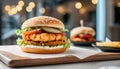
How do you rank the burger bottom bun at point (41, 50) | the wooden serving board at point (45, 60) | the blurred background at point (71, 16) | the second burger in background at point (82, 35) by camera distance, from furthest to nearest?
1. the blurred background at point (71, 16)
2. the second burger in background at point (82, 35)
3. the burger bottom bun at point (41, 50)
4. the wooden serving board at point (45, 60)


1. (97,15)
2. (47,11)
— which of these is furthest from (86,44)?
(97,15)

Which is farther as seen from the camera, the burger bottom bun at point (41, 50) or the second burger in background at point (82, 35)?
the second burger in background at point (82, 35)

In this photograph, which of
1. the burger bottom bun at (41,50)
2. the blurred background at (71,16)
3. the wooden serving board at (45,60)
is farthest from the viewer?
the blurred background at (71,16)

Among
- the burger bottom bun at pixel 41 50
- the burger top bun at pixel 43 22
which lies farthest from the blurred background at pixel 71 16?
the burger bottom bun at pixel 41 50

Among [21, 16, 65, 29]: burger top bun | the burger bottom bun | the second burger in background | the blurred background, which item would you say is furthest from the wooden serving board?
the blurred background

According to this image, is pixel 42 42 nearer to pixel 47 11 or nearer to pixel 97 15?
pixel 47 11

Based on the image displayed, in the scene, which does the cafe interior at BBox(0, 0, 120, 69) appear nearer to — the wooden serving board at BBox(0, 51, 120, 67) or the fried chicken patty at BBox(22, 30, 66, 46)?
the fried chicken patty at BBox(22, 30, 66, 46)

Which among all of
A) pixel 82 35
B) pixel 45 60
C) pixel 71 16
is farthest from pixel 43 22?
pixel 71 16

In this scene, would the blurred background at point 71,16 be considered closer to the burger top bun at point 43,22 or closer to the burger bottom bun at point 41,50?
the burger top bun at point 43,22

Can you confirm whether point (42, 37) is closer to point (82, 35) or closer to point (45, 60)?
point (45, 60)
